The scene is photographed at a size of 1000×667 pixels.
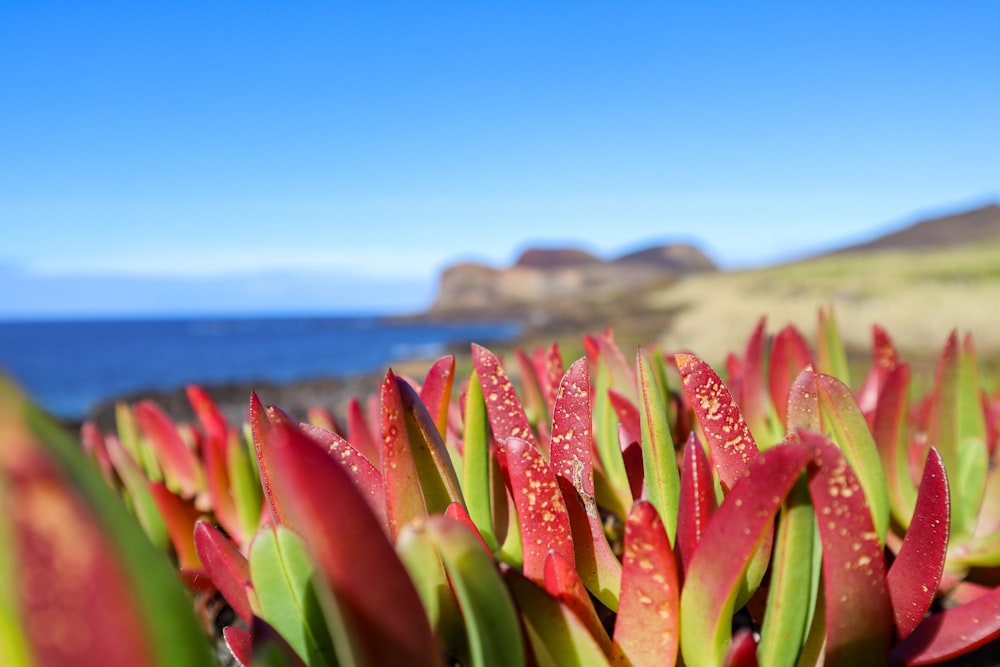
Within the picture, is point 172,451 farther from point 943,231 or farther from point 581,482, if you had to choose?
point 943,231

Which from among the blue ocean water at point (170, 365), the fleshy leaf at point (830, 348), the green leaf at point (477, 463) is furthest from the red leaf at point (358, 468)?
the blue ocean water at point (170, 365)

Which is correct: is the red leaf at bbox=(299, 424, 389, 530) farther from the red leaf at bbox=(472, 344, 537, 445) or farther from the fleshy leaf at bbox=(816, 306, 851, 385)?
the fleshy leaf at bbox=(816, 306, 851, 385)

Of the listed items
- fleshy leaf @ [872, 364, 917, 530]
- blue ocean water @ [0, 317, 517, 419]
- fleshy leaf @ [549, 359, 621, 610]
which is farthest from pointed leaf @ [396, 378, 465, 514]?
blue ocean water @ [0, 317, 517, 419]

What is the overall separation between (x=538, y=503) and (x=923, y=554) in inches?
17.2

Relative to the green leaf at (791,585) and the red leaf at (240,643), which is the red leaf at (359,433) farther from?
the green leaf at (791,585)

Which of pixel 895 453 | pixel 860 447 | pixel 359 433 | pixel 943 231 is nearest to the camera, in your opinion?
pixel 860 447

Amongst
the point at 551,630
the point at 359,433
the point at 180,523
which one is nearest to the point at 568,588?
the point at 551,630

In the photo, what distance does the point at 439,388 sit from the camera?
1127 mm

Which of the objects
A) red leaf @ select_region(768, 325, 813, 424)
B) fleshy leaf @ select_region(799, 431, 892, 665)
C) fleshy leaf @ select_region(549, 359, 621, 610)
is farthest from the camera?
red leaf @ select_region(768, 325, 813, 424)

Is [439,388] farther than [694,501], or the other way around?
[439,388]

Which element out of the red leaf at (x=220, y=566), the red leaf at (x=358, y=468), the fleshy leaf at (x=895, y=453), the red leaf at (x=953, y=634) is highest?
the red leaf at (x=358, y=468)

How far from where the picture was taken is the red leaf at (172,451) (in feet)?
5.67

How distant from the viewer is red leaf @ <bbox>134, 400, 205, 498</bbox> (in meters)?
1.73

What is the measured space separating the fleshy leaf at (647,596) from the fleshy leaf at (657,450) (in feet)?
0.43
